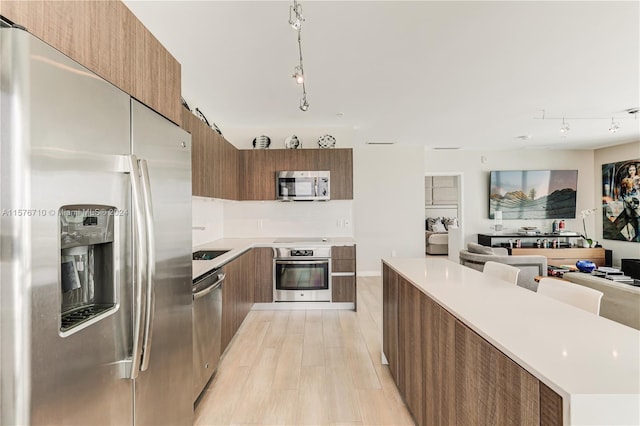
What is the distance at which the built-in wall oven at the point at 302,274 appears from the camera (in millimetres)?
4234

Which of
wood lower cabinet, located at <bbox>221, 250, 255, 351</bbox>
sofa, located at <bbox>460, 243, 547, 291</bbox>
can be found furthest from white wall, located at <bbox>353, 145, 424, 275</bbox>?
wood lower cabinet, located at <bbox>221, 250, 255, 351</bbox>

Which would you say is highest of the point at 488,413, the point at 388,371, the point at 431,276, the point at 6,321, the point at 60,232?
the point at 60,232

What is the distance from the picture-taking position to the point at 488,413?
1064mm

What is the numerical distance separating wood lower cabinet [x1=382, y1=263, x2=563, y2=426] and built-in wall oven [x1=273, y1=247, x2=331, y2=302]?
1972 millimetres

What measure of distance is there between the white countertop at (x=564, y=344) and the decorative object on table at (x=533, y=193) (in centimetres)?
653

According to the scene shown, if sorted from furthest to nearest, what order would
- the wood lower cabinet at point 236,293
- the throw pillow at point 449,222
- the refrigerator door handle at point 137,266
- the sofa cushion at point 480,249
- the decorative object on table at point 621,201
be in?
the throw pillow at point 449,222
the decorative object on table at point 621,201
the sofa cushion at point 480,249
the wood lower cabinet at point 236,293
the refrigerator door handle at point 137,266

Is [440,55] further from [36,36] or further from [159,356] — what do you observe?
[159,356]

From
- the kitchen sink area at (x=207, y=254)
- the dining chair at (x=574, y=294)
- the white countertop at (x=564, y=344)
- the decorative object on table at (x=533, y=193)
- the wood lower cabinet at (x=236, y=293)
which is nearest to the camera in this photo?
the white countertop at (x=564, y=344)

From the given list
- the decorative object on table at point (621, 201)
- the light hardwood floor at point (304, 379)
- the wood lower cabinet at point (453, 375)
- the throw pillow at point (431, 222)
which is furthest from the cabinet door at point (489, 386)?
the throw pillow at point (431, 222)

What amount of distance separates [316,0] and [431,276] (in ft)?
6.13

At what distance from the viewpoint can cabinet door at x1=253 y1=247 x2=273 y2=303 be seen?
167 inches

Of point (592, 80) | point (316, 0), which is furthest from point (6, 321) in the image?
point (592, 80)

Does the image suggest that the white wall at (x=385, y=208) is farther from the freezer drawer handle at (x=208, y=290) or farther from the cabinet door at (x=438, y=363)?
the cabinet door at (x=438, y=363)

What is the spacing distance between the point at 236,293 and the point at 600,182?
8.33m
